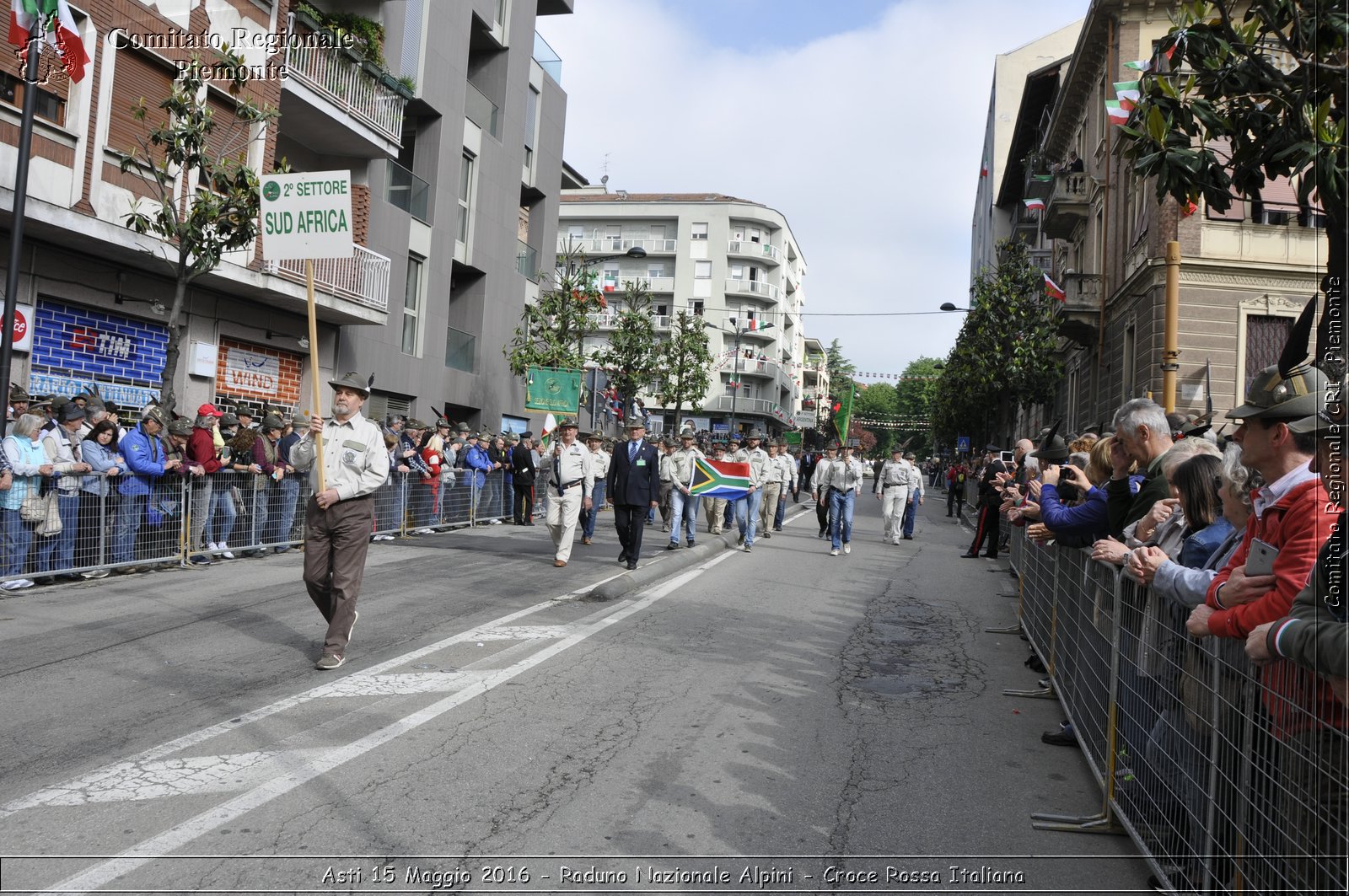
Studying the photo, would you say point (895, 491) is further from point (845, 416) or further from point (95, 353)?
point (845, 416)

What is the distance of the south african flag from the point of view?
1703 cm

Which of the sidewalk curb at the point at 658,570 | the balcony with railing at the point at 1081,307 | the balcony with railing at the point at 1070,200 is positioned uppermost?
the balcony with railing at the point at 1070,200

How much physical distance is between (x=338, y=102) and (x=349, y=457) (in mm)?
14161

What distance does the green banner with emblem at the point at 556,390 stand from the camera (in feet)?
73.6

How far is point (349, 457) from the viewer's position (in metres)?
7.27

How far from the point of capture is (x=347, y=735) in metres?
5.20

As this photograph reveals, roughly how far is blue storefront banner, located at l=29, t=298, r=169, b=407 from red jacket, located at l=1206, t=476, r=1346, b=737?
14.9 metres

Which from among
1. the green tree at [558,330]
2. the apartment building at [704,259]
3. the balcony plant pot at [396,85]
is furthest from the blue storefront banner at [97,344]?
the apartment building at [704,259]

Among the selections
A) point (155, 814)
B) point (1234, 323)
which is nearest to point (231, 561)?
point (155, 814)

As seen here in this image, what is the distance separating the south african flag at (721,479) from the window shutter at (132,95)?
31.2 ft

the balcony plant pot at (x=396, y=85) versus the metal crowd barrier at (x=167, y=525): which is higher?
the balcony plant pot at (x=396, y=85)

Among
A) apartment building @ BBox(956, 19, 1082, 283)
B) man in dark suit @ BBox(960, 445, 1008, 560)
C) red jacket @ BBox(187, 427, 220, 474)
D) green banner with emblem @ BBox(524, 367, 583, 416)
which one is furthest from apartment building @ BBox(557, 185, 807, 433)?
red jacket @ BBox(187, 427, 220, 474)

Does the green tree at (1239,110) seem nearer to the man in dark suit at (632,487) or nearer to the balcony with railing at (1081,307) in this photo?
the man in dark suit at (632,487)

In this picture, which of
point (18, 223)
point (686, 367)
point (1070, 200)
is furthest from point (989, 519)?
point (686, 367)
